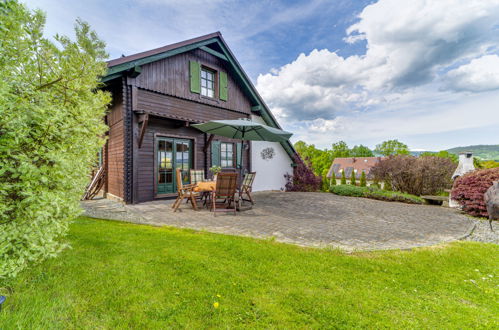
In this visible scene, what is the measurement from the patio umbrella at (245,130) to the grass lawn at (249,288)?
3280 millimetres

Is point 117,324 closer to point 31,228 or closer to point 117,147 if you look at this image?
point 31,228

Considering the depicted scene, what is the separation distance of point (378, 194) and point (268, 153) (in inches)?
191

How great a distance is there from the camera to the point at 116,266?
2043 mm

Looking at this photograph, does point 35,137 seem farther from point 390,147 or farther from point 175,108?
point 390,147

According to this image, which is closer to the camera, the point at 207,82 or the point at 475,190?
the point at 475,190

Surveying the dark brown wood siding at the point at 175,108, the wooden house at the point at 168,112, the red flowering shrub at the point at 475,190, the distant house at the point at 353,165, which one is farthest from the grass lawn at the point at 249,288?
the distant house at the point at 353,165

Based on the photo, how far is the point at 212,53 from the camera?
25.8 ft

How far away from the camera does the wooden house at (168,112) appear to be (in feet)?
19.6

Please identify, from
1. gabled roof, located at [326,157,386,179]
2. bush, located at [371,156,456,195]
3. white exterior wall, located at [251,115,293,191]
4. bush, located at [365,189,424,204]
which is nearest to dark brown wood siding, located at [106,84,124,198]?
white exterior wall, located at [251,115,293,191]

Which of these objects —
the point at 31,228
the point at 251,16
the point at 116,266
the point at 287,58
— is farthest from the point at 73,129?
the point at 287,58

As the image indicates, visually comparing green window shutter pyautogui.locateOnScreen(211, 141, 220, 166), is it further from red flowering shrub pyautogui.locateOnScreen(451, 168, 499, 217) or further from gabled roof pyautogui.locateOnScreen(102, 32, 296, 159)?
red flowering shrub pyautogui.locateOnScreen(451, 168, 499, 217)

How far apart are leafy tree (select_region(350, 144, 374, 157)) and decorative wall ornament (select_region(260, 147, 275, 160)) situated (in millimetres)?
53772

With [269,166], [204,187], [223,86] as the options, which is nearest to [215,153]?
[223,86]

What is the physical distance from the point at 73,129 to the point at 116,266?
4.45 ft
